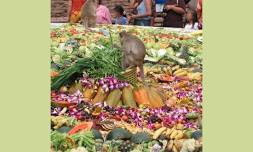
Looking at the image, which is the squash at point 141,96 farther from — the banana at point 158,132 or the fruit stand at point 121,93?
the banana at point 158,132

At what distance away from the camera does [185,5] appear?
10719mm

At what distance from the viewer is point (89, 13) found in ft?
35.0

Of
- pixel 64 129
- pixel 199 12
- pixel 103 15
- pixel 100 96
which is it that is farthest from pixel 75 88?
pixel 199 12

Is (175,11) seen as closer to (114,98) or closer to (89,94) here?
(114,98)

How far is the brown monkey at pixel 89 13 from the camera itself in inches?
420

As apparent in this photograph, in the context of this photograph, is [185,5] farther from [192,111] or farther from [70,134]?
[70,134]

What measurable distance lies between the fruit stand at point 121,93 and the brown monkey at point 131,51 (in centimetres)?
8

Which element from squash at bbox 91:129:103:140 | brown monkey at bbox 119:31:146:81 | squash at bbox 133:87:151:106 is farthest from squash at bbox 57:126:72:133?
brown monkey at bbox 119:31:146:81

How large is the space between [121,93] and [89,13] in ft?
3.30

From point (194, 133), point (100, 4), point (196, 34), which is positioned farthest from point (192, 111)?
point (100, 4)

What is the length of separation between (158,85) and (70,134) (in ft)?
4.18

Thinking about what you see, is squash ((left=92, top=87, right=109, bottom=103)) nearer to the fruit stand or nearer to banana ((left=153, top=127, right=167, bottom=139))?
the fruit stand

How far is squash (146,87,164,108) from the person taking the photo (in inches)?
413

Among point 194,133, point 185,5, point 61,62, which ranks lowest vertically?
point 194,133
